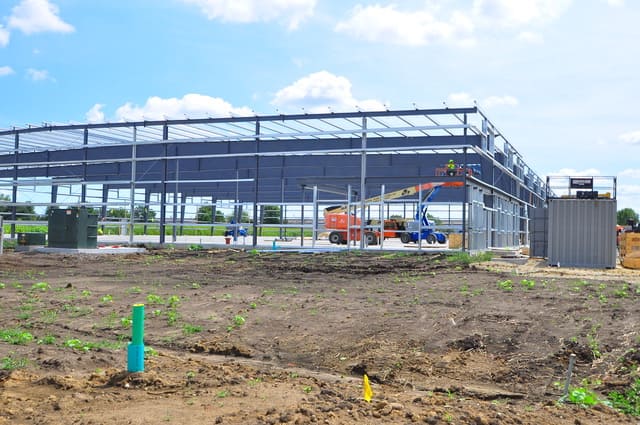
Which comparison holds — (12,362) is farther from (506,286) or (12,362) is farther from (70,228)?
(70,228)

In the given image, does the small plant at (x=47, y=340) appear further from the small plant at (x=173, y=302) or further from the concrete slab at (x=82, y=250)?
the concrete slab at (x=82, y=250)

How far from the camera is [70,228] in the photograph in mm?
21672

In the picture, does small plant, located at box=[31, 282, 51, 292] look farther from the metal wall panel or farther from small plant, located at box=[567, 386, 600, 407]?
the metal wall panel

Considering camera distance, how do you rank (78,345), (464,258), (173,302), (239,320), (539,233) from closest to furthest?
(78,345) < (239,320) < (173,302) < (464,258) < (539,233)

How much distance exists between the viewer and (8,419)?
4.49 meters

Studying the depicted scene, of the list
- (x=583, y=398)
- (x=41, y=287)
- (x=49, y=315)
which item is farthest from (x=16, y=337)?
(x=583, y=398)

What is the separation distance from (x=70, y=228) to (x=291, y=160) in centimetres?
1770

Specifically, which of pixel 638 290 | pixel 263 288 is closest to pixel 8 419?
pixel 263 288

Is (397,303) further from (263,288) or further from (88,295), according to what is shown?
(88,295)

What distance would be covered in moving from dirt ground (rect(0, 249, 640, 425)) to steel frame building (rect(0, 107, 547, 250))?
10.8 m

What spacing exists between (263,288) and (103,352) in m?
5.16

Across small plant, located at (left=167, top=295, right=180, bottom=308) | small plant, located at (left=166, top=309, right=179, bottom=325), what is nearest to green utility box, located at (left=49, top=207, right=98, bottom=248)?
small plant, located at (left=167, top=295, right=180, bottom=308)

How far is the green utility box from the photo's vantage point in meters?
21.6

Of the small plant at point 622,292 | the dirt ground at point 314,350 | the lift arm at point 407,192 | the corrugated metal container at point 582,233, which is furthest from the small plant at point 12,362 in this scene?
the lift arm at point 407,192
